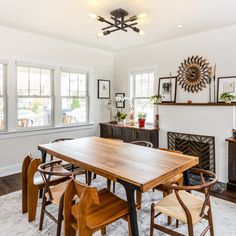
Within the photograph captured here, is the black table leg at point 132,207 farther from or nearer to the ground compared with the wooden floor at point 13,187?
farther from the ground

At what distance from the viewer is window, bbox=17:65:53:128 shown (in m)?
4.27

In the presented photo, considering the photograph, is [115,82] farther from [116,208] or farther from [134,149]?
[116,208]

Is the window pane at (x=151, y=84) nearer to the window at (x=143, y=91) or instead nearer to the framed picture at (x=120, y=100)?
the window at (x=143, y=91)

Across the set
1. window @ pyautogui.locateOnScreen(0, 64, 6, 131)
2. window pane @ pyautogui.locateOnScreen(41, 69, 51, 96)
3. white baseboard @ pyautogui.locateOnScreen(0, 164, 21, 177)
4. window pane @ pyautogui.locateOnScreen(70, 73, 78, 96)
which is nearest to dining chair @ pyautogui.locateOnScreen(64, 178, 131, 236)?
white baseboard @ pyautogui.locateOnScreen(0, 164, 21, 177)

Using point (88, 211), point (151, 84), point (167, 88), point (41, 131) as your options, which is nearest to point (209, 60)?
point (167, 88)

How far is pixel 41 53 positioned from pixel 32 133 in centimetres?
166

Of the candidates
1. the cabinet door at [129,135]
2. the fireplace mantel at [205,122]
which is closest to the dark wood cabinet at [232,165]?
the fireplace mantel at [205,122]

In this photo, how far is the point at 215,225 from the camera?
2451mm

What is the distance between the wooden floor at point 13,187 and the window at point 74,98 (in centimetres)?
160

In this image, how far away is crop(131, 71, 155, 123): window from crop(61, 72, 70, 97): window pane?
1.63 m

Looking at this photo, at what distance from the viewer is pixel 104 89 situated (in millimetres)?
5680

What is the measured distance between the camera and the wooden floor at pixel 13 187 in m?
3.24

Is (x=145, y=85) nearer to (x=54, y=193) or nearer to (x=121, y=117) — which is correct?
(x=121, y=117)

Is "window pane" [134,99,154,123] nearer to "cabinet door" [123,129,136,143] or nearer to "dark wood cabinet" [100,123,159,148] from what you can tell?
"dark wood cabinet" [100,123,159,148]
